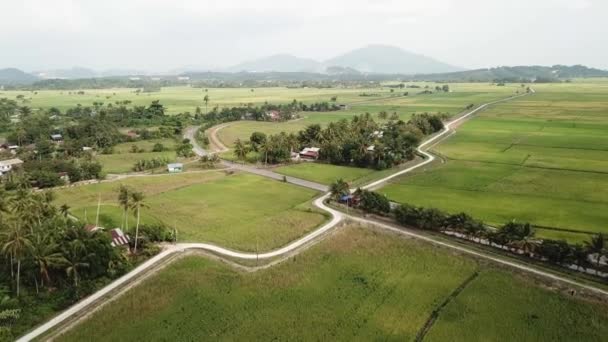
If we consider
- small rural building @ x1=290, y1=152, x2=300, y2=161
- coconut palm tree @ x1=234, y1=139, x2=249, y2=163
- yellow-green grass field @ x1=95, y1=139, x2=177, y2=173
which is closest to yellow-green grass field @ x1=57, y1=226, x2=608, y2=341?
coconut palm tree @ x1=234, y1=139, x2=249, y2=163

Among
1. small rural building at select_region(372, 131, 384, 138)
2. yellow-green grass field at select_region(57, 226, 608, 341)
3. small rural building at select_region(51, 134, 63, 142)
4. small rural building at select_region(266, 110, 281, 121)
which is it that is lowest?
yellow-green grass field at select_region(57, 226, 608, 341)

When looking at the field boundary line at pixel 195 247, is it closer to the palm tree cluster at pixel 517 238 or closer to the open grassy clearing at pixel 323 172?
the palm tree cluster at pixel 517 238

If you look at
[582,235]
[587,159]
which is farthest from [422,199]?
[587,159]

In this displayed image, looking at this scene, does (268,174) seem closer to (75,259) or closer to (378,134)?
(378,134)

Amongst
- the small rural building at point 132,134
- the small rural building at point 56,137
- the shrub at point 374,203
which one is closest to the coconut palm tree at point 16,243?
the shrub at point 374,203

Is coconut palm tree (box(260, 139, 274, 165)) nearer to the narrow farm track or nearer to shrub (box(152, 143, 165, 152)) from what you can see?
the narrow farm track

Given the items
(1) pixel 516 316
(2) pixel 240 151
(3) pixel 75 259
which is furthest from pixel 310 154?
(1) pixel 516 316

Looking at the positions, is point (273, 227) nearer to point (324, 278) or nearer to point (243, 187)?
point (324, 278)
